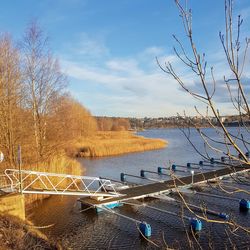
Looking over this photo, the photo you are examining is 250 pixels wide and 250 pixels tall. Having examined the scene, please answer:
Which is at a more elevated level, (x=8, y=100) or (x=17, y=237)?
(x=8, y=100)

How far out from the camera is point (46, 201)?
1494 centimetres

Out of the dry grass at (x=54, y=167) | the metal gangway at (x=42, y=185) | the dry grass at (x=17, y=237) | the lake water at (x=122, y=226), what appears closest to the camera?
the dry grass at (x=17, y=237)

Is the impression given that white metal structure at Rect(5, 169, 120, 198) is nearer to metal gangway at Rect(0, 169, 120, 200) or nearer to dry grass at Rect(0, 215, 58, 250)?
metal gangway at Rect(0, 169, 120, 200)

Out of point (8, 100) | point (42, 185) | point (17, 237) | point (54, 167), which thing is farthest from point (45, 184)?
point (17, 237)

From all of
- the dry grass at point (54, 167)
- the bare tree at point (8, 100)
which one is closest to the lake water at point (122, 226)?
the dry grass at point (54, 167)

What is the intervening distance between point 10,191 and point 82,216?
322 cm

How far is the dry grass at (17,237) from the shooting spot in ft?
25.2

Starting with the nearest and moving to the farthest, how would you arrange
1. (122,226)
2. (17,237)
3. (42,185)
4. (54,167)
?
1. (17,237)
2. (122,226)
3. (42,185)
4. (54,167)

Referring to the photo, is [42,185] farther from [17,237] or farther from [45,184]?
[17,237]

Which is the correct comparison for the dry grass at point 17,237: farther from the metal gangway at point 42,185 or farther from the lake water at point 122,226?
the metal gangway at point 42,185

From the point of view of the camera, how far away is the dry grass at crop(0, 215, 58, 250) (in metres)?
7.68

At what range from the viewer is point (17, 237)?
805 cm

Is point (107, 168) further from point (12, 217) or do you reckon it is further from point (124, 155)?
point (12, 217)

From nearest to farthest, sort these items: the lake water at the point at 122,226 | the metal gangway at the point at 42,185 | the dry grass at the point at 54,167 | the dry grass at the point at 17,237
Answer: the dry grass at the point at 17,237 < the lake water at the point at 122,226 < the metal gangway at the point at 42,185 < the dry grass at the point at 54,167
